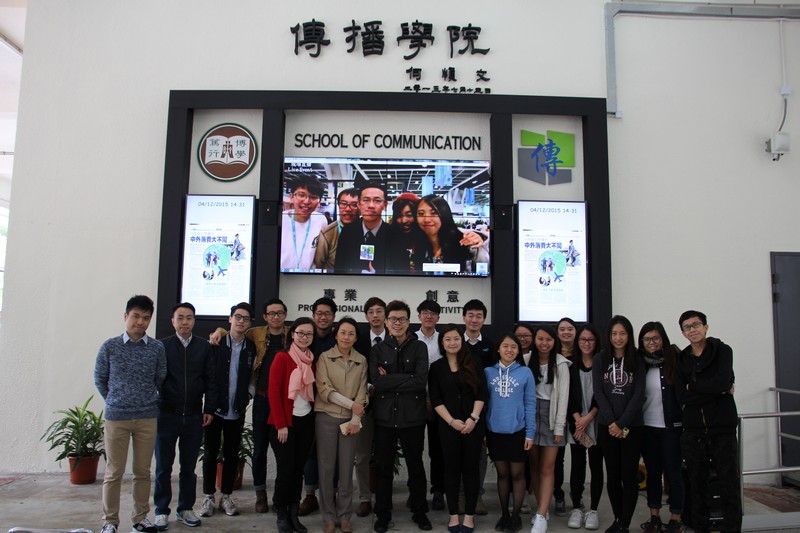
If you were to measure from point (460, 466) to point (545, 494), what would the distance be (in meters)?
0.65

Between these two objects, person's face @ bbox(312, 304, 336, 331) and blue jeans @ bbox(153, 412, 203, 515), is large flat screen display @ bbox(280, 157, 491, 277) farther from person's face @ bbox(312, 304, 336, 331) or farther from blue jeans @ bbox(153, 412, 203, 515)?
blue jeans @ bbox(153, 412, 203, 515)

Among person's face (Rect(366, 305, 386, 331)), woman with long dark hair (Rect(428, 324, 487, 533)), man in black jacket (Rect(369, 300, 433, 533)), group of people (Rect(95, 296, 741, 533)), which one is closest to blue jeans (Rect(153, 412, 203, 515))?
group of people (Rect(95, 296, 741, 533))

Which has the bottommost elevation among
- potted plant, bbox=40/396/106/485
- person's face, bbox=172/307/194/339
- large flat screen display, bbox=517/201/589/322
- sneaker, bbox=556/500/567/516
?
sneaker, bbox=556/500/567/516

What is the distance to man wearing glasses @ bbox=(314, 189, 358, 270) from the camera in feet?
17.8

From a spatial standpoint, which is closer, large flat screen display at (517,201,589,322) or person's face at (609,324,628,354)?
person's face at (609,324,628,354)

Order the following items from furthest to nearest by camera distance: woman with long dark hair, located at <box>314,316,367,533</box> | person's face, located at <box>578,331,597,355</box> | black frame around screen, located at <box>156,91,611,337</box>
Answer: black frame around screen, located at <box>156,91,611,337</box>, person's face, located at <box>578,331,597,355</box>, woman with long dark hair, located at <box>314,316,367,533</box>

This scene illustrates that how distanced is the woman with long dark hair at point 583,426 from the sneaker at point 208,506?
2.67 metres

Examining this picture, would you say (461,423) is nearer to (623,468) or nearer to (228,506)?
(623,468)

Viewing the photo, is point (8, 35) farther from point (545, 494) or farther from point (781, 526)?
point (781, 526)

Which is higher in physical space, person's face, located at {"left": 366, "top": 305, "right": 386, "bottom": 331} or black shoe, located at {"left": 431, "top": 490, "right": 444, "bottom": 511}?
person's face, located at {"left": 366, "top": 305, "right": 386, "bottom": 331}

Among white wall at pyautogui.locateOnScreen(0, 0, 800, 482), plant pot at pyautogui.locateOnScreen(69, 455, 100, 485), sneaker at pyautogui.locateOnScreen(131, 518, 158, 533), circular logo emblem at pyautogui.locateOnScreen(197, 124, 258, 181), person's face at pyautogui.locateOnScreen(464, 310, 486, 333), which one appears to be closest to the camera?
sneaker at pyautogui.locateOnScreen(131, 518, 158, 533)

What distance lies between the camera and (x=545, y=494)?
4086 mm

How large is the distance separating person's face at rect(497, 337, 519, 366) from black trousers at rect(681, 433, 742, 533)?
1276 millimetres

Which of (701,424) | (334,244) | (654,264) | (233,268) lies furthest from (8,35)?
(701,424)
